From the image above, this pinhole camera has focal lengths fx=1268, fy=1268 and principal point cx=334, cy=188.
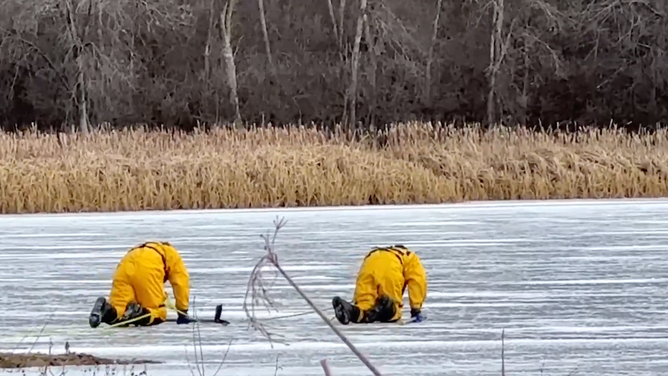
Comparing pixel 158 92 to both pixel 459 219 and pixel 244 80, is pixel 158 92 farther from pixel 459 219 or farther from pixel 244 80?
pixel 459 219

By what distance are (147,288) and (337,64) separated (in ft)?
95.7

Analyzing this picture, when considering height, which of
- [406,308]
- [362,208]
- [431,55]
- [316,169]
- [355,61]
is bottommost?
[406,308]

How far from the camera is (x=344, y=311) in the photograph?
7.43 meters

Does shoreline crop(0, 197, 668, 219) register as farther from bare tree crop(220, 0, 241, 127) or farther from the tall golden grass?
bare tree crop(220, 0, 241, 127)

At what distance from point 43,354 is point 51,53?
28968 mm

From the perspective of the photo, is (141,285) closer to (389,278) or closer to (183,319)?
(183,319)

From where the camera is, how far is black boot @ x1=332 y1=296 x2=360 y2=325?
7.43 m

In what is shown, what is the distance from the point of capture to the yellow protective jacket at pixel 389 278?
25.2 feet

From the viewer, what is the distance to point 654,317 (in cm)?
753

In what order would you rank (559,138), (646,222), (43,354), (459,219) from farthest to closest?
(559,138) → (459,219) → (646,222) → (43,354)

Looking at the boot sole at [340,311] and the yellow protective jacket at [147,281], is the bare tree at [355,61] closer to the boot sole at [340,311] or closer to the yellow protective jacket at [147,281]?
the yellow protective jacket at [147,281]

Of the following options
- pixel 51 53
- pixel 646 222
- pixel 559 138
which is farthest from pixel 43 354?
pixel 51 53

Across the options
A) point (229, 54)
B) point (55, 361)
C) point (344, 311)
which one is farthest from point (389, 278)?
point (229, 54)

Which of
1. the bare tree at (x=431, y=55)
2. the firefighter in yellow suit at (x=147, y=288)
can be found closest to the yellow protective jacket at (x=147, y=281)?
the firefighter in yellow suit at (x=147, y=288)
